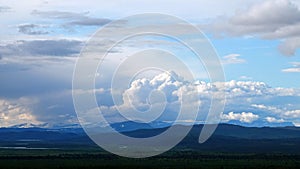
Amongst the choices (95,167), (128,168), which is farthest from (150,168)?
(95,167)

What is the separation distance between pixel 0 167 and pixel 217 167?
4021 cm

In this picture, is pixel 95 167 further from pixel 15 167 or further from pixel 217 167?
pixel 217 167

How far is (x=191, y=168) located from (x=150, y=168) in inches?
313

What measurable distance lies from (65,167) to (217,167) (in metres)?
28.6

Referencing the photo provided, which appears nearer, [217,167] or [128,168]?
[128,168]

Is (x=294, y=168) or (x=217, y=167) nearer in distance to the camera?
(x=294, y=168)

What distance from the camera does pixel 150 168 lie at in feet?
346

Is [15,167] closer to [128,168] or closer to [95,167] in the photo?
[95,167]

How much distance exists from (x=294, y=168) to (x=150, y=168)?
25117 millimetres

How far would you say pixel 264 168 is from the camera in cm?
10831

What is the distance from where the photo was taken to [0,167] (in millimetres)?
108625

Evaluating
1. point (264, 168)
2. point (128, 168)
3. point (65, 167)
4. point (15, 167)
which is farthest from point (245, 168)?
point (15, 167)

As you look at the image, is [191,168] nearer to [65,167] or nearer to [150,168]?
[150,168]

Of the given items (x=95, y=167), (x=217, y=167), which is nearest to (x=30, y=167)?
(x=95, y=167)
